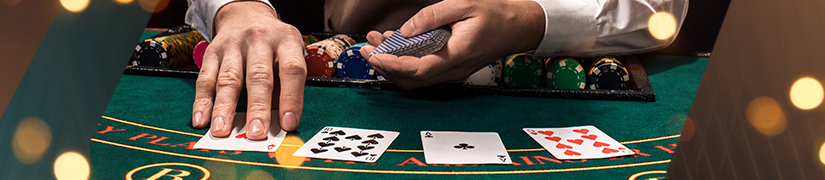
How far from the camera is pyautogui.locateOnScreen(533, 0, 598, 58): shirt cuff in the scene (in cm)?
184

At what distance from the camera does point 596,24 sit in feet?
6.40

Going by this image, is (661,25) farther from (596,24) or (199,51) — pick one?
(199,51)

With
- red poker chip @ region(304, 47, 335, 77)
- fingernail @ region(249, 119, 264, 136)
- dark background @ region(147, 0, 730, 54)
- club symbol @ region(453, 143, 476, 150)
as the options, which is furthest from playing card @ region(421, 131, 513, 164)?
dark background @ region(147, 0, 730, 54)

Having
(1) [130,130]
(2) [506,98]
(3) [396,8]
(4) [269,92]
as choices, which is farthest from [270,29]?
(3) [396,8]

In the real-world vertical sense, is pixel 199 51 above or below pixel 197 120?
above

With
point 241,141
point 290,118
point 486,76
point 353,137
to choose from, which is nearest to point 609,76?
point 486,76

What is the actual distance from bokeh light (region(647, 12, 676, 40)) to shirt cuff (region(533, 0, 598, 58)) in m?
0.26

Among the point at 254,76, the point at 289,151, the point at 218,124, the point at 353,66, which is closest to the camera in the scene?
the point at 289,151

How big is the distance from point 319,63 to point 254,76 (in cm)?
62

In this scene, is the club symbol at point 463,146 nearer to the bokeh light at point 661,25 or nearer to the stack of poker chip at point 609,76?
the stack of poker chip at point 609,76

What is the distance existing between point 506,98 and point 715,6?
7.87ft

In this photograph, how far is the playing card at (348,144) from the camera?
1.11 m

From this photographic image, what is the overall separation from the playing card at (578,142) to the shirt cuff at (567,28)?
60 cm

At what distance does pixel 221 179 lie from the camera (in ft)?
3.19
